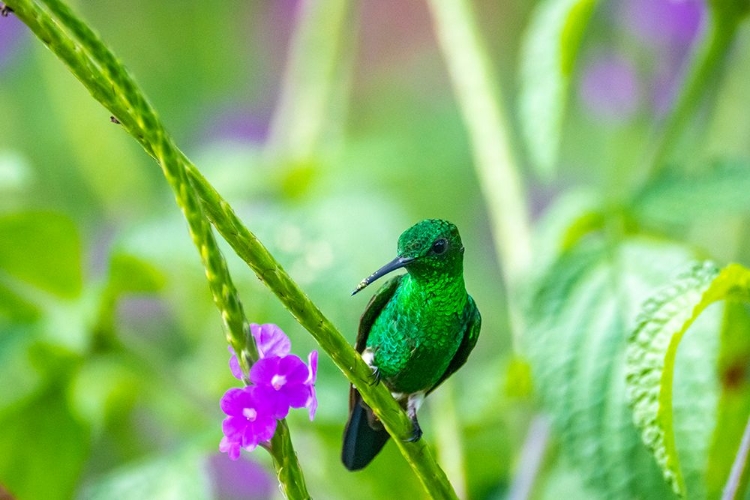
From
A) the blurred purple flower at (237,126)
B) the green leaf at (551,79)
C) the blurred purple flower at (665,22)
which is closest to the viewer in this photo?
the green leaf at (551,79)

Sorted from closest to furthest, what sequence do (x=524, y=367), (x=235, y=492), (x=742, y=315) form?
1. (x=742, y=315)
2. (x=524, y=367)
3. (x=235, y=492)

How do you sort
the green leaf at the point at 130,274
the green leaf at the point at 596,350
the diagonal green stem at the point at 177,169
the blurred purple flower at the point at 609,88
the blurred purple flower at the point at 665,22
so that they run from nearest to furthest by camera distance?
the diagonal green stem at the point at 177,169 < the green leaf at the point at 596,350 < the green leaf at the point at 130,274 < the blurred purple flower at the point at 665,22 < the blurred purple flower at the point at 609,88

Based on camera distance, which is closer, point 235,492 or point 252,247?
point 252,247

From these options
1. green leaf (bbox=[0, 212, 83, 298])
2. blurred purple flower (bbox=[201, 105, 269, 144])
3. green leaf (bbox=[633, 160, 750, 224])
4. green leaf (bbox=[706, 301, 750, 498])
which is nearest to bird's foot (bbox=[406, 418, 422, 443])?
green leaf (bbox=[706, 301, 750, 498])

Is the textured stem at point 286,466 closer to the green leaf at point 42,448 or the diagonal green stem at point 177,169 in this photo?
the diagonal green stem at point 177,169

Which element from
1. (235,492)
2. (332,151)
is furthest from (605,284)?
(235,492)

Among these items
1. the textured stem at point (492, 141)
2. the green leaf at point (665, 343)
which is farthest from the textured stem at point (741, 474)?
the textured stem at point (492, 141)

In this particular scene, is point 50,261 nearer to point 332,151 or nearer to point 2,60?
point 332,151
